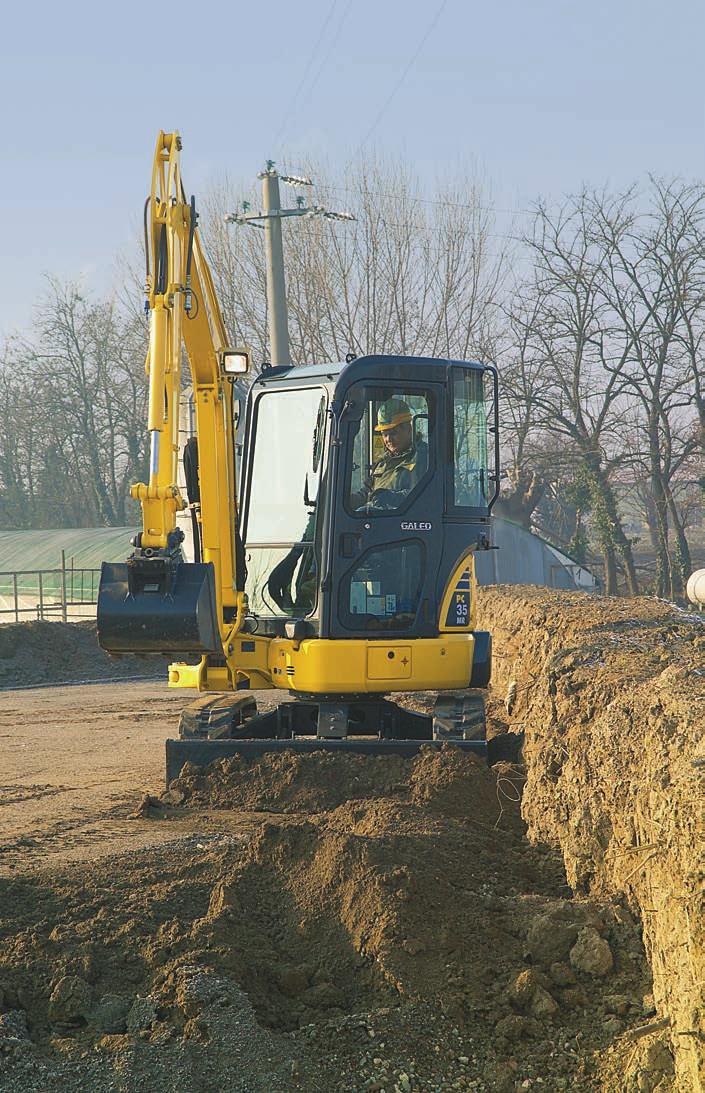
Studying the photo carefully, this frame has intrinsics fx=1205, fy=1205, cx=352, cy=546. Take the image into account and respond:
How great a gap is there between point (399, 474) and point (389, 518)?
1.13ft

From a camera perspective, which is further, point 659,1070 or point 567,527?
point 567,527

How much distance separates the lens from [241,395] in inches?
388

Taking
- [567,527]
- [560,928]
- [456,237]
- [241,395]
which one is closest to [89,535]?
[456,237]

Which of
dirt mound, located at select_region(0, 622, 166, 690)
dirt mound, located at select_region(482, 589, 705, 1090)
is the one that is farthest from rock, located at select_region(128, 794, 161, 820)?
dirt mound, located at select_region(0, 622, 166, 690)

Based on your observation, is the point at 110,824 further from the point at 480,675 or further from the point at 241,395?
the point at 241,395

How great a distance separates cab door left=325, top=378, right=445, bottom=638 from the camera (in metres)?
8.98

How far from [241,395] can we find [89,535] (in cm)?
2540

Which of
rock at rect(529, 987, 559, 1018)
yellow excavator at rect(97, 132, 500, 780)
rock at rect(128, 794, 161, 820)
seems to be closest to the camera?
rock at rect(529, 987, 559, 1018)

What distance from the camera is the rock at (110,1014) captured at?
4.89 metres

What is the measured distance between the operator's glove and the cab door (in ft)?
1.51

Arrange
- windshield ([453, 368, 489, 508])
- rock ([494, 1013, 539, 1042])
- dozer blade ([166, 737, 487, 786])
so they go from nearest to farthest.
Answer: rock ([494, 1013, 539, 1042]) → dozer blade ([166, 737, 487, 786]) → windshield ([453, 368, 489, 508])

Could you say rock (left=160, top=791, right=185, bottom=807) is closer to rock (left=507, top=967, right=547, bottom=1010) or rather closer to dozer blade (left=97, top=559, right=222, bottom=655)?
dozer blade (left=97, top=559, right=222, bottom=655)

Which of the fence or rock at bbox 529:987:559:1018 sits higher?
the fence

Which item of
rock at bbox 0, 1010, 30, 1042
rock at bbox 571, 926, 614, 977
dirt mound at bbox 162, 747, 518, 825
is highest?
dirt mound at bbox 162, 747, 518, 825
